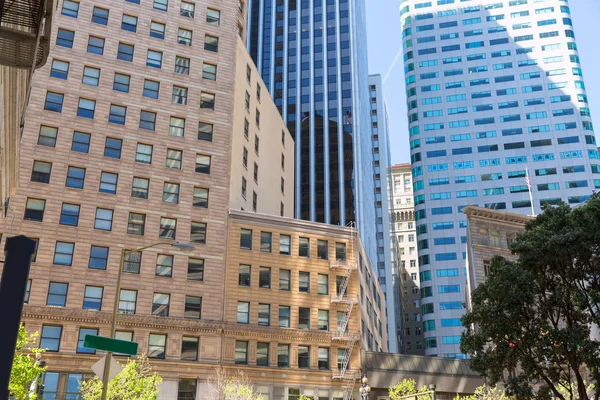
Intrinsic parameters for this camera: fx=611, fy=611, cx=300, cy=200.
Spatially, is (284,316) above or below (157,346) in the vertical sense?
above

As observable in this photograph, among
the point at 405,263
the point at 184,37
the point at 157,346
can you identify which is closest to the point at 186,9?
the point at 184,37

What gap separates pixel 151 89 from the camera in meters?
60.8

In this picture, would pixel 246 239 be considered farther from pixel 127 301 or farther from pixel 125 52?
pixel 125 52

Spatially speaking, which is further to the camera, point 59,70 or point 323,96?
point 323,96

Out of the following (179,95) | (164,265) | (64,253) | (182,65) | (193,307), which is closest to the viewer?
(64,253)

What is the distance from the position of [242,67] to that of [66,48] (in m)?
18.6

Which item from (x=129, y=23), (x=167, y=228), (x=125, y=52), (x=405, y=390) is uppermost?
(x=129, y=23)

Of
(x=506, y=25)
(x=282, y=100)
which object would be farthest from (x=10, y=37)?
(x=506, y=25)

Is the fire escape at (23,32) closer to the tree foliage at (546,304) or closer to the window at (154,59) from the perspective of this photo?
the tree foliage at (546,304)

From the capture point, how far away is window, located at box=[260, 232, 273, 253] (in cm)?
5873

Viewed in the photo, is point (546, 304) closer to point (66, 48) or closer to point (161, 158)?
point (161, 158)

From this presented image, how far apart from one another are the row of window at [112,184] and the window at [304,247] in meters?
9.95

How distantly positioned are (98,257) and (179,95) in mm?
18604

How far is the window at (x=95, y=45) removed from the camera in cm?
5984
